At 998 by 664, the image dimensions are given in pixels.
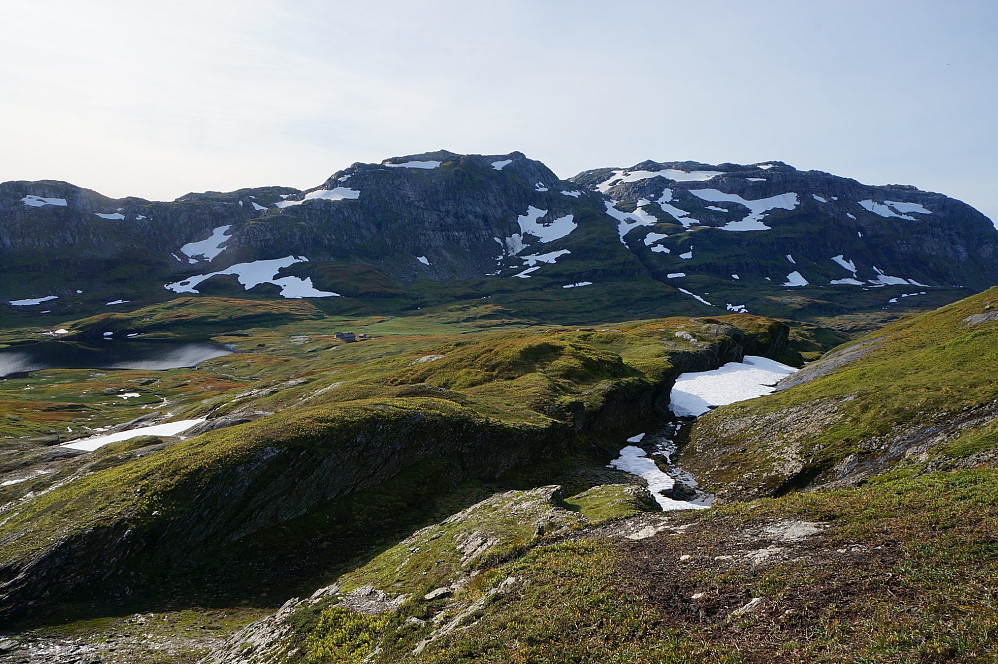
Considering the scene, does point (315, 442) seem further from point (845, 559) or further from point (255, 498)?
point (845, 559)

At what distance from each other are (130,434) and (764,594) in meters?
94.3

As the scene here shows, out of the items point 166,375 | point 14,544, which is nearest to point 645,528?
point 14,544

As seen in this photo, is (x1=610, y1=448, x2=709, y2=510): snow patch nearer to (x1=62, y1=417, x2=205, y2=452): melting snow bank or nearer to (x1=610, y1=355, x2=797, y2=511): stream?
(x1=610, y1=355, x2=797, y2=511): stream

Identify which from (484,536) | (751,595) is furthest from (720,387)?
(751,595)

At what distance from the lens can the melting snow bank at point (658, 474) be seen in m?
35.4

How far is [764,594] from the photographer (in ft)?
47.7

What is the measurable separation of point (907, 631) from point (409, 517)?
28.1 meters

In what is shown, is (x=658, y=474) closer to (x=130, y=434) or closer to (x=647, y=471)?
(x=647, y=471)

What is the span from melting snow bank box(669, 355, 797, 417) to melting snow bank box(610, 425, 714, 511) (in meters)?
10.7

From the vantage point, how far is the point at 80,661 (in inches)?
823

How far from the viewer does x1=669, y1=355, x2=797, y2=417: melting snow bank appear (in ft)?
199

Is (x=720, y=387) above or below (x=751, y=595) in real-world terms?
below

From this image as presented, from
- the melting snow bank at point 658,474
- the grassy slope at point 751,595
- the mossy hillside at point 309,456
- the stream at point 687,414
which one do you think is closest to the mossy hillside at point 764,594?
the grassy slope at point 751,595

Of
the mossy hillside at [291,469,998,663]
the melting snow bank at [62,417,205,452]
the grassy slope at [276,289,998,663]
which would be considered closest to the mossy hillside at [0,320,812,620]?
the grassy slope at [276,289,998,663]
